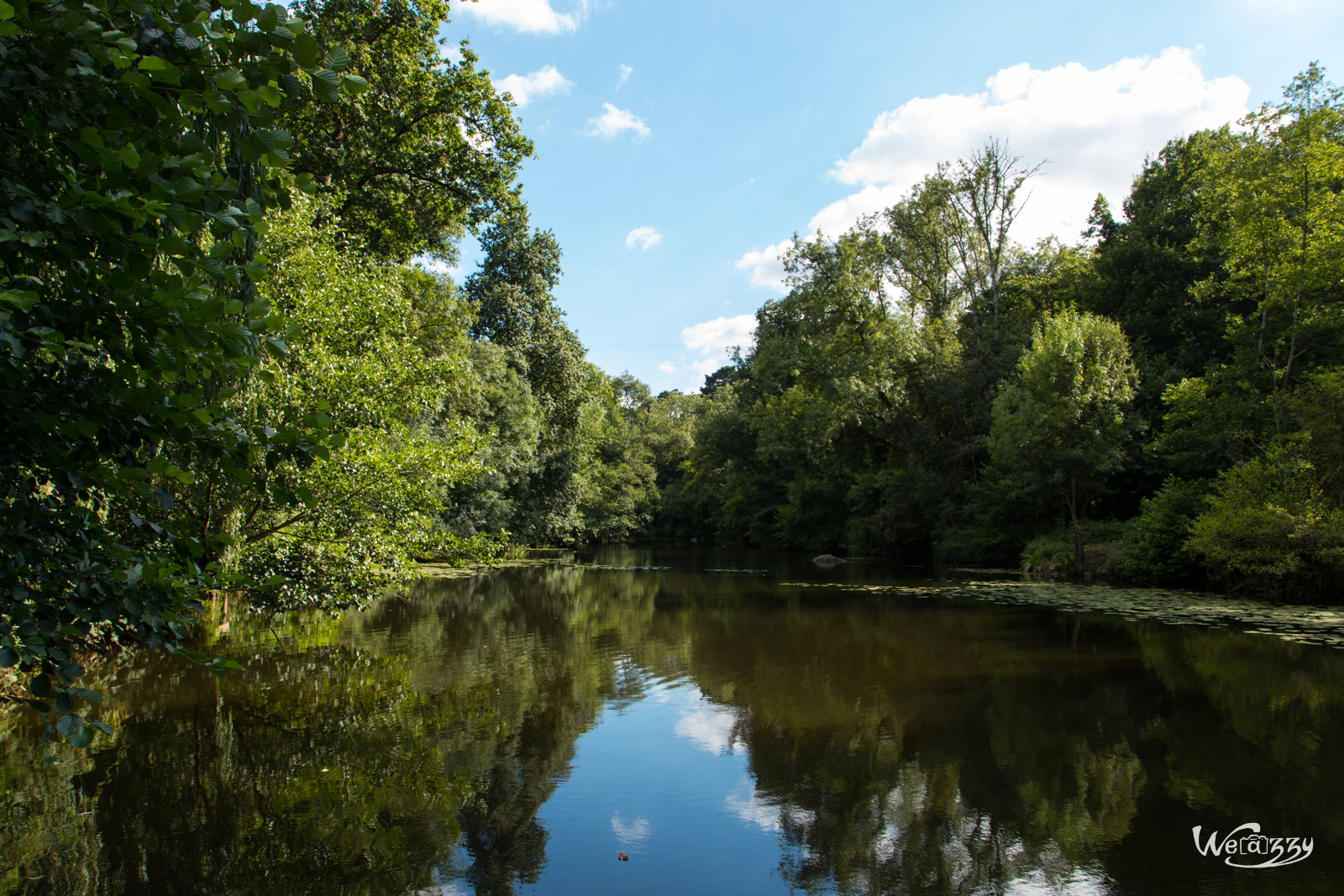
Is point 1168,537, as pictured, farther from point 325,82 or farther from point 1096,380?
point 325,82

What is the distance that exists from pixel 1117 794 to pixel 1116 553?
18.0 meters

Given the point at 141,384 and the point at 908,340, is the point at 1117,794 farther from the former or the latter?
the point at 908,340

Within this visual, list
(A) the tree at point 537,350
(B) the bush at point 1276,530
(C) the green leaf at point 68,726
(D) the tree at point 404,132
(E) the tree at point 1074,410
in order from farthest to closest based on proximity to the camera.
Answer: (A) the tree at point 537,350 → (E) the tree at point 1074,410 → (B) the bush at point 1276,530 → (D) the tree at point 404,132 → (C) the green leaf at point 68,726

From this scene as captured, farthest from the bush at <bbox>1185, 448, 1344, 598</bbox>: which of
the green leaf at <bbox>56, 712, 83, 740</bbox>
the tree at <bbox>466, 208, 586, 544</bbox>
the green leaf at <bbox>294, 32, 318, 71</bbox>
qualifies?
the tree at <bbox>466, 208, 586, 544</bbox>

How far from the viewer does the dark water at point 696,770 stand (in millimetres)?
5227

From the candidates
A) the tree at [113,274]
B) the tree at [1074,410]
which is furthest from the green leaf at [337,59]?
the tree at [1074,410]

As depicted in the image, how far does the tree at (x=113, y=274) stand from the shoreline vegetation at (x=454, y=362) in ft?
0.05

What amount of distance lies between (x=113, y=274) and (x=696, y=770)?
6607mm

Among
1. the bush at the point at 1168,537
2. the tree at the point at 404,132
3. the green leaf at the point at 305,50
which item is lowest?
the bush at the point at 1168,537

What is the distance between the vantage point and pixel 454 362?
1377 centimetres

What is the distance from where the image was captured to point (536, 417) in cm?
3141

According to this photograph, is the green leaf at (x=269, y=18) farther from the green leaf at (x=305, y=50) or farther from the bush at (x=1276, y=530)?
the bush at (x=1276, y=530)

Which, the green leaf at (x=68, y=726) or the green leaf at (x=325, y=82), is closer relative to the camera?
the green leaf at (x=68, y=726)

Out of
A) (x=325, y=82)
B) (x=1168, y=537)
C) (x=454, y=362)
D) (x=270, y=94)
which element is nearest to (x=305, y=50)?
(x=325, y=82)
